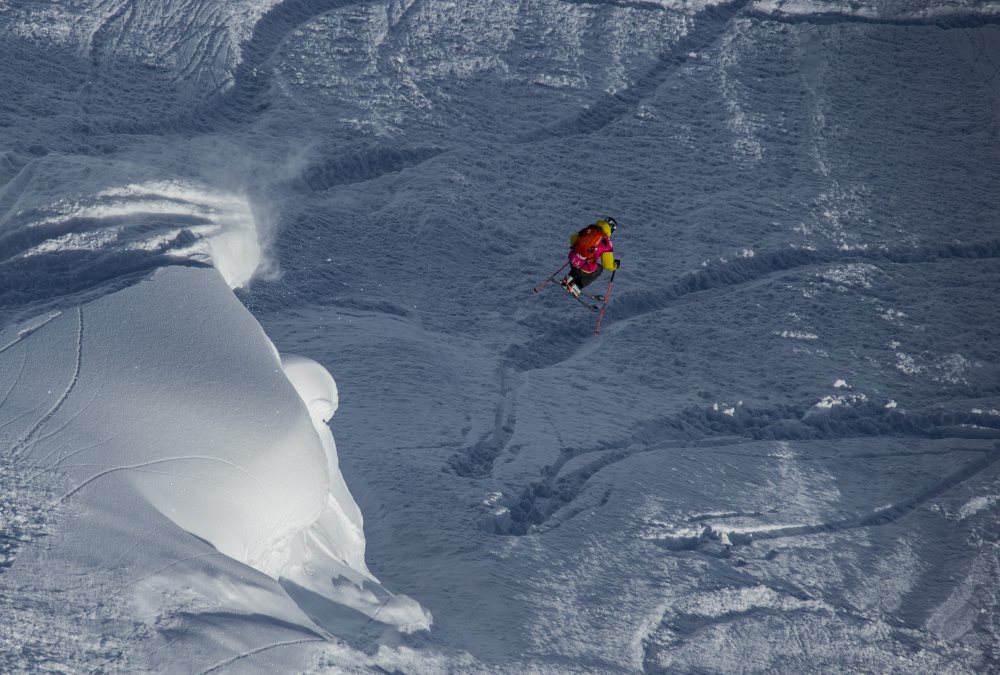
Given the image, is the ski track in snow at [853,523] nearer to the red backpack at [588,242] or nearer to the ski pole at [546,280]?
the red backpack at [588,242]

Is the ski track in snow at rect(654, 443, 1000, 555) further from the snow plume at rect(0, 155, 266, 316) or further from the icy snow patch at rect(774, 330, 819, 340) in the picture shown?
the snow plume at rect(0, 155, 266, 316)

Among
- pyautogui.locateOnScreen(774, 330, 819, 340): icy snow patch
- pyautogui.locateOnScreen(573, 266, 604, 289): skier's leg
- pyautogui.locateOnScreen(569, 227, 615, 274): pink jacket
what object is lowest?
pyautogui.locateOnScreen(774, 330, 819, 340): icy snow patch

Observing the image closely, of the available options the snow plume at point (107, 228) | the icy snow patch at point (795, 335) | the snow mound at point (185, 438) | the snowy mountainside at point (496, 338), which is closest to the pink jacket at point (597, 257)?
the snowy mountainside at point (496, 338)

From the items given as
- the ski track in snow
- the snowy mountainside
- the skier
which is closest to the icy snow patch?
the snowy mountainside

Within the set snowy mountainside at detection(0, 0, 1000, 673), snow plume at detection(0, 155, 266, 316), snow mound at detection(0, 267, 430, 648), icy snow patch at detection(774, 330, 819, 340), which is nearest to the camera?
snow mound at detection(0, 267, 430, 648)

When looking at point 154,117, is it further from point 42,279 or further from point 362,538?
point 362,538

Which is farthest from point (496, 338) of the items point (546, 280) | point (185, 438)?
point (185, 438)
